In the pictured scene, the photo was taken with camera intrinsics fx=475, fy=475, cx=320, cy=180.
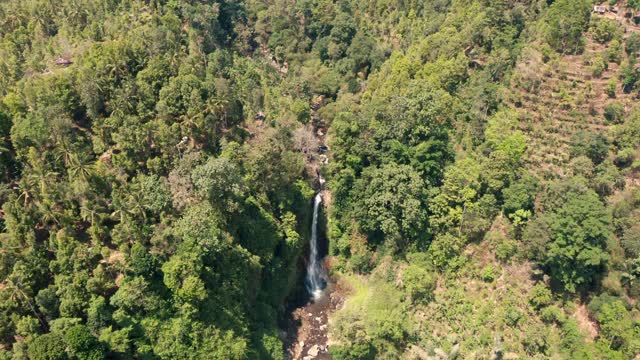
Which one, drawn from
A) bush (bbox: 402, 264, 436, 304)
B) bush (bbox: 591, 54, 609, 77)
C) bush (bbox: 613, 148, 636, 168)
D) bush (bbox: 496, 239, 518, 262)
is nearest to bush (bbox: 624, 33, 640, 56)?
bush (bbox: 591, 54, 609, 77)

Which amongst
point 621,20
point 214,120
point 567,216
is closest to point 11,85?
point 214,120

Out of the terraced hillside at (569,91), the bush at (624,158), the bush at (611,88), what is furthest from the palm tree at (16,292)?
the bush at (611,88)

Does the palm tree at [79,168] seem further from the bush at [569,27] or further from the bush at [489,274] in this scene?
the bush at [569,27]

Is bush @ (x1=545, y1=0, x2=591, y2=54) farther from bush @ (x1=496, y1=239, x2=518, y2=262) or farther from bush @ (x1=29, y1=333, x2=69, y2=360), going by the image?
bush @ (x1=29, y1=333, x2=69, y2=360)

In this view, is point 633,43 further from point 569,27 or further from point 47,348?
point 47,348

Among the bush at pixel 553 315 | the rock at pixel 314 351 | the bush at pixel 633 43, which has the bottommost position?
the rock at pixel 314 351

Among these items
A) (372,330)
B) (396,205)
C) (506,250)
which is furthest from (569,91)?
(372,330)

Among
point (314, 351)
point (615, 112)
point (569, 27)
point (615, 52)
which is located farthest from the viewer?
point (569, 27)
